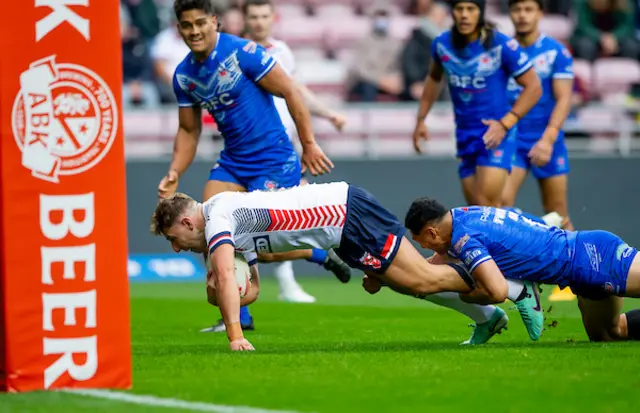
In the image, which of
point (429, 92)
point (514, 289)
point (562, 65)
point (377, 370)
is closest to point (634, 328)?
point (514, 289)

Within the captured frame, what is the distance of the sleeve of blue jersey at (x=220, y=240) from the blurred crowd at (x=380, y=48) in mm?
8791

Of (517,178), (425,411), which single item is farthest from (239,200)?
(517,178)

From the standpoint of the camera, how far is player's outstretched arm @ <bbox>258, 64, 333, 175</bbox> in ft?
27.1

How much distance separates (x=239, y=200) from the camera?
719cm

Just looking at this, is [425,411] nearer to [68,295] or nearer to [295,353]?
[68,295]

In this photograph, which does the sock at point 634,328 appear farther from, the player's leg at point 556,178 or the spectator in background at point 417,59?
the spectator in background at point 417,59

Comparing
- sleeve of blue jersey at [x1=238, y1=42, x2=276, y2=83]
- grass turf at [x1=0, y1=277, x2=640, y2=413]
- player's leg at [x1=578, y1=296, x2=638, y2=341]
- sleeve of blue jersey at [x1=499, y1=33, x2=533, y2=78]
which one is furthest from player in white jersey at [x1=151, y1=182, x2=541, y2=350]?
sleeve of blue jersey at [x1=499, y1=33, x2=533, y2=78]

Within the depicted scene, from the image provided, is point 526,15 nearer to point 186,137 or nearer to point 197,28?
point 186,137

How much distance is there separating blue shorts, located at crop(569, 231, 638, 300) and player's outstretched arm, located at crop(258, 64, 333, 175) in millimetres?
1780

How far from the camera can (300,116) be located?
846 cm

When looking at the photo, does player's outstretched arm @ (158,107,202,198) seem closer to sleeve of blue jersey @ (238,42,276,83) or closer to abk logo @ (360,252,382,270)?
sleeve of blue jersey @ (238,42,276,83)

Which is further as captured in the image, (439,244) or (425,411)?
(439,244)

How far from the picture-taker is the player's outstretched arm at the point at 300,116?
8.25m

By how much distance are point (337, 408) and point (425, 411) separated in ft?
1.14
